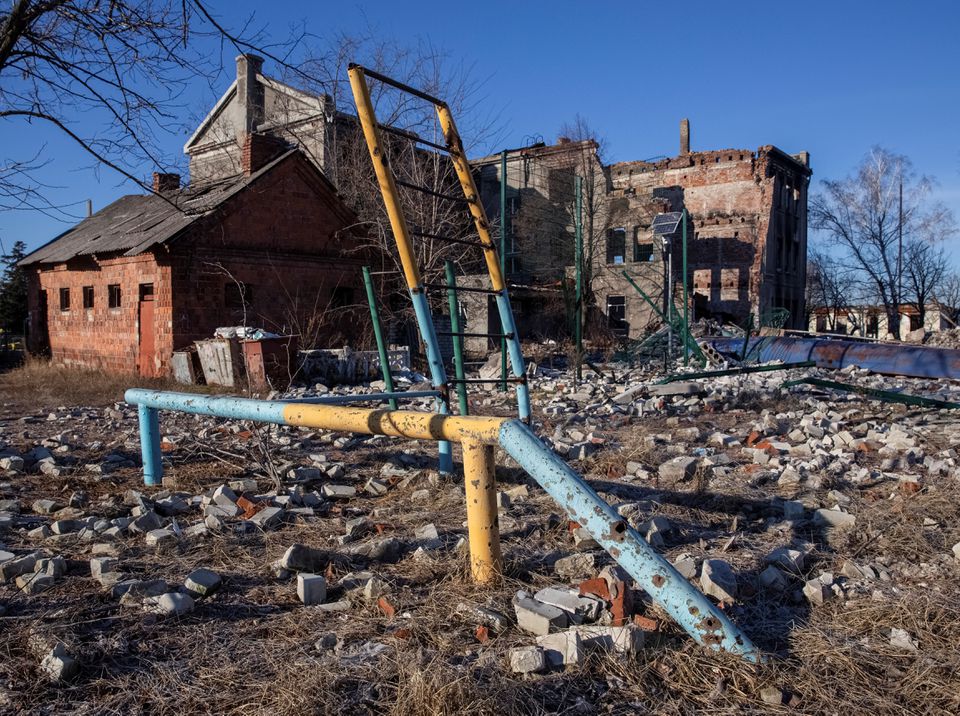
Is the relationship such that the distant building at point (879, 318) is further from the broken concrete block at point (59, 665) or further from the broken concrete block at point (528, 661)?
the broken concrete block at point (59, 665)

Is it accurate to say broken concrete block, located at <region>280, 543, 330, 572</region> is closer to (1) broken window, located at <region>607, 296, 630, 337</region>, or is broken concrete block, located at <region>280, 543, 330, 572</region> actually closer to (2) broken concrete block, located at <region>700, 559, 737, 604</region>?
(2) broken concrete block, located at <region>700, 559, 737, 604</region>

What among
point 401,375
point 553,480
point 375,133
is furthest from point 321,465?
point 401,375

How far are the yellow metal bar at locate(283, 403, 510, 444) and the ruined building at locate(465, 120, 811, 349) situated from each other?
25.4 m

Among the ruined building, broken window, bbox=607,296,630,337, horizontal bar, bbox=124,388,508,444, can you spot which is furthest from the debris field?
broken window, bbox=607,296,630,337

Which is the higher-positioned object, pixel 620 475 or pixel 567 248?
pixel 567 248

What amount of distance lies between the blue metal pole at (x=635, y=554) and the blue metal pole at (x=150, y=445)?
10.3 feet

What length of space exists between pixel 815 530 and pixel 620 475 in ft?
4.97

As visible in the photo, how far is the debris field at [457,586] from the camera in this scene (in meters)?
2.13

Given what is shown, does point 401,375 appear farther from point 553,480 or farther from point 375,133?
point 553,480

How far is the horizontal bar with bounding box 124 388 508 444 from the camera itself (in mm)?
2811

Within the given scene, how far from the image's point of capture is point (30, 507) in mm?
4465

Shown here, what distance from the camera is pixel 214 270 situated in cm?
1584

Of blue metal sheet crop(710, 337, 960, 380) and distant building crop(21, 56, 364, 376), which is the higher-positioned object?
distant building crop(21, 56, 364, 376)

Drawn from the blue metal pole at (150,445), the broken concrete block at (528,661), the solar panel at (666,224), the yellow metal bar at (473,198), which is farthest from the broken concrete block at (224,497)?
the solar panel at (666,224)
